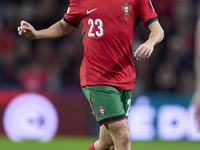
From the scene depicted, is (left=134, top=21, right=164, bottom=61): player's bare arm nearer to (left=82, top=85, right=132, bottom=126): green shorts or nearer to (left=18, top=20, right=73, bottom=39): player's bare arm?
(left=82, top=85, right=132, bottom=126): green shorts

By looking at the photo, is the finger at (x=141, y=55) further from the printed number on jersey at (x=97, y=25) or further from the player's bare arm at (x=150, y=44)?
the printed number on jersey at (x=97, y=25)

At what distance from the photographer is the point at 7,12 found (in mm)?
11562

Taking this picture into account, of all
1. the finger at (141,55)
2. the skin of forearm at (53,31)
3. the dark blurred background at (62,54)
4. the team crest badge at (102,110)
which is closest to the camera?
the finger at (141,55)

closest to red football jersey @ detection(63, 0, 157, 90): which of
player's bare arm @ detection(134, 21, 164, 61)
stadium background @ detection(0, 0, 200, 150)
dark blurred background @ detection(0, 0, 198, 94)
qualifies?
player's bare arm @ detection(134, 21, 164, 61)

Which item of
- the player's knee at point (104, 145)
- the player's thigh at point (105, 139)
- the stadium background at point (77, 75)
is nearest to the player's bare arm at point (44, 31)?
the player's thigh at point (105, 139)

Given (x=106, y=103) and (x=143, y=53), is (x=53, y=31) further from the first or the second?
(x=143, y=53)

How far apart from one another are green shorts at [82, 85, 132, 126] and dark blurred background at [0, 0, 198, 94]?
5.40 m

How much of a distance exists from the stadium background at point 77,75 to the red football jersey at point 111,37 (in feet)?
11.8

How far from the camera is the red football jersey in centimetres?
463

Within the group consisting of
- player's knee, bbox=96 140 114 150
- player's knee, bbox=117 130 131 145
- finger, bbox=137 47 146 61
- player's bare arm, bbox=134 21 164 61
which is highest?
player's bare arm, bbox=134 21 164 61

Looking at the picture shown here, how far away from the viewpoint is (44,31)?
493 cm

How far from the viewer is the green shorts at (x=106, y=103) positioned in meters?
4.53

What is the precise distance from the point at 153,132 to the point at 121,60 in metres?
4.95

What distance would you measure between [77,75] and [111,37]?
6205 millimetres
